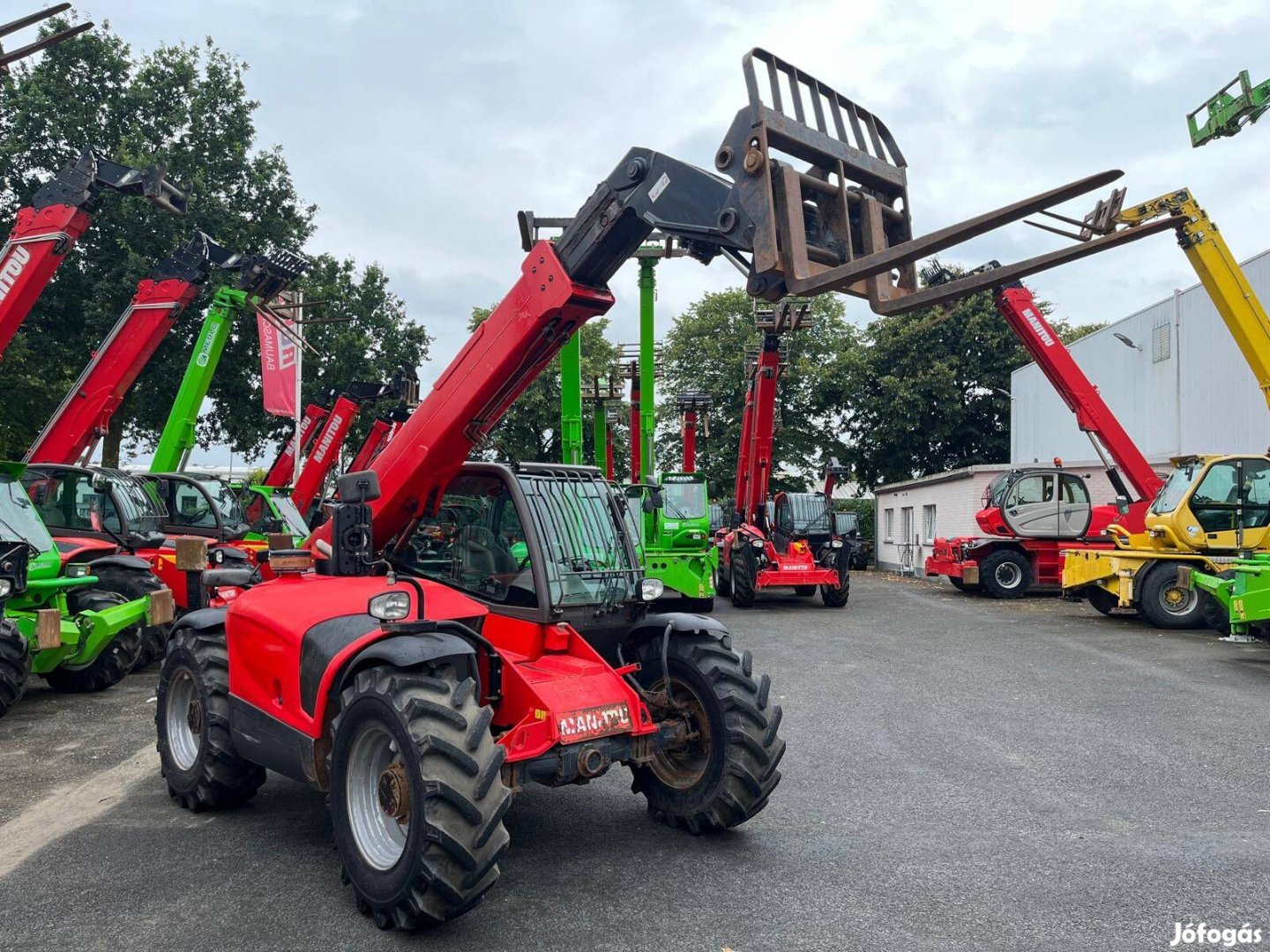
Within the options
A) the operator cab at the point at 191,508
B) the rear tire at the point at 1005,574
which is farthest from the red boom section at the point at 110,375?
the rear tire at the point at 1005,574

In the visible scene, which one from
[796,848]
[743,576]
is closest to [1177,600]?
[743,576]

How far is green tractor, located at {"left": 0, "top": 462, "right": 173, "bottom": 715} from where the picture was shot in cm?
759

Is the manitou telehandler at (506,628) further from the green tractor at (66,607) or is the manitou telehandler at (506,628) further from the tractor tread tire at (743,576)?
the tractor tread tire at (743,576)

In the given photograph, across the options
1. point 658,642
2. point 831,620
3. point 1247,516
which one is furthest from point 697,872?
point 1247,516

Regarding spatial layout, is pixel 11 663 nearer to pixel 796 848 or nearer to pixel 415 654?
pixel 415 654

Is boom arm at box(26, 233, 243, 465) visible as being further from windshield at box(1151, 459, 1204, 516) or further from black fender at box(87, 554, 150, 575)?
windshield at box(1151, 459, 1204, 516)

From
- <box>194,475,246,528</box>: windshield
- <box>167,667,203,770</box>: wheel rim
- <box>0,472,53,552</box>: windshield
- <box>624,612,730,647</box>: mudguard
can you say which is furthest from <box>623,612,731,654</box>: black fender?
<box>194,475,246,528</box>: windshield

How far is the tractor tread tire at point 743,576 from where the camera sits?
59.2 ft

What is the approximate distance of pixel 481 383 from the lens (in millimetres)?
5637

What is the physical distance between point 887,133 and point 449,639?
10.9 ft

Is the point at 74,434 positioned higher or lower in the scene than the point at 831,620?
higher

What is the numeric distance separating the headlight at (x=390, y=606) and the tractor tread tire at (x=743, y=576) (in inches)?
550

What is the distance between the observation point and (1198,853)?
16.8 feet

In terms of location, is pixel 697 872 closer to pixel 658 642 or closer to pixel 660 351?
pixel 658 642
